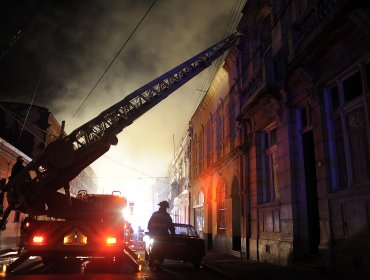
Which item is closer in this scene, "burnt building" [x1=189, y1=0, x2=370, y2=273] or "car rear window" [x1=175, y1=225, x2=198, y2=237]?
"burnt building" [x1=189, y1=0, x2=370, y2=273]

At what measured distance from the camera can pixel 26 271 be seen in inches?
356

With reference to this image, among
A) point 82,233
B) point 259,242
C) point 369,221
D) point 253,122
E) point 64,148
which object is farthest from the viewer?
point 253,122

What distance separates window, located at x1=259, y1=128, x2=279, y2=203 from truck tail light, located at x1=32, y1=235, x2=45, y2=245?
8198 mm

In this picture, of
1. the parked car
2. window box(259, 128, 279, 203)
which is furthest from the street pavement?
window box(259, 128, 279, 203)

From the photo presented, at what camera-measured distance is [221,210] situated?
795 inches

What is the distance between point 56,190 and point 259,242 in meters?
7.96

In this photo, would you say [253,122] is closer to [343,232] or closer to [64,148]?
A: [343,232]

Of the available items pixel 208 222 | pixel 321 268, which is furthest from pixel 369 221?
pixel 208 222

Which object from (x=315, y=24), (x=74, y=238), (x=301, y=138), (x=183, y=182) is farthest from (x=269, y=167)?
(x=183, y=182)

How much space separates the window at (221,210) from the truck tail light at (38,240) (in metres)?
12.4

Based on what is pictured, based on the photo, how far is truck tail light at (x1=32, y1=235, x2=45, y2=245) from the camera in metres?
8.35

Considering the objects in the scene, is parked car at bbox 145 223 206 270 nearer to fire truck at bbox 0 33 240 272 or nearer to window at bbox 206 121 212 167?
fire truck at bbox 0 33 240 272

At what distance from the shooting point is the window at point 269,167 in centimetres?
1351

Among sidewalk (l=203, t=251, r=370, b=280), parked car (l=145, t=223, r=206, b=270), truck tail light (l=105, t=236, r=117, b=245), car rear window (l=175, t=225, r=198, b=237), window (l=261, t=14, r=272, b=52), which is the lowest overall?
sidewalk (l=203, t=251, r=370, b=280)
